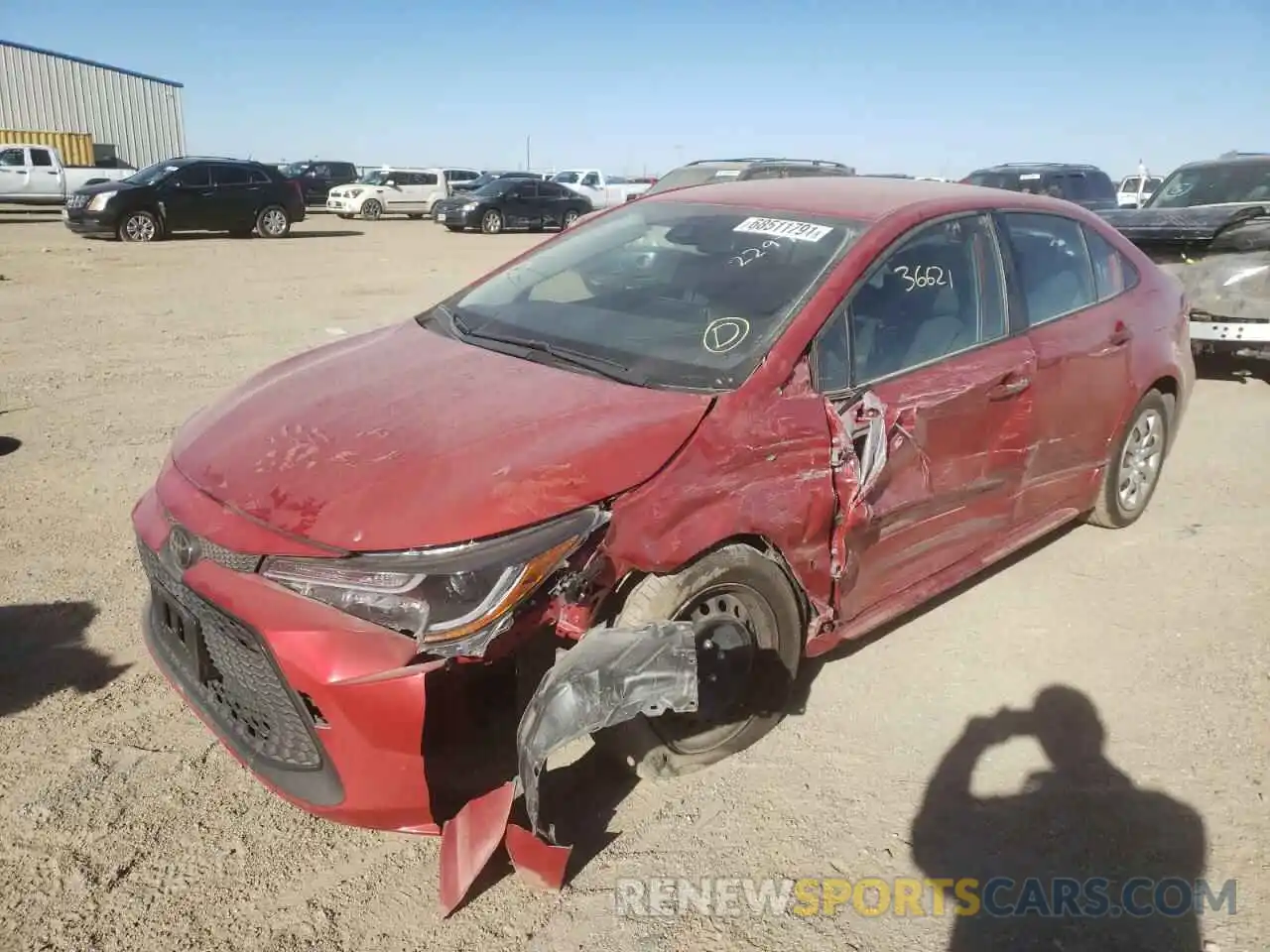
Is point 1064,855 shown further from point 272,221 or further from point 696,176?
point 272,221

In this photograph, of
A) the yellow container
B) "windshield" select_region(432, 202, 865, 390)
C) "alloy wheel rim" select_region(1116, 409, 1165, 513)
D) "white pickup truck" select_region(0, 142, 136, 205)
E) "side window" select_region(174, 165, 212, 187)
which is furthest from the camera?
the yellow container

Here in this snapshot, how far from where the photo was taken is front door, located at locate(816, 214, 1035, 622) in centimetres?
308

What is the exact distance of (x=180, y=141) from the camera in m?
40.5

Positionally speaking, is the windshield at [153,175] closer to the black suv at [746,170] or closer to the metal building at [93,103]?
the black suv at [746,170]

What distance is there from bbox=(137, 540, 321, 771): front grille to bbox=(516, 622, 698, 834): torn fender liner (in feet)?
1.71

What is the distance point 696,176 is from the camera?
47.1ft

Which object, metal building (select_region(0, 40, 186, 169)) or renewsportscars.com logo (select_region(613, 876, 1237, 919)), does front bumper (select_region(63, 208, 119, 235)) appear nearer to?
metal building (select_region(0, 40, 186, 169))

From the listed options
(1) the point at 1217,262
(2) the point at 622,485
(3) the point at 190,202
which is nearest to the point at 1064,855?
(2) the point at 622,485

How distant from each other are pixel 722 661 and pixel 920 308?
144 cm

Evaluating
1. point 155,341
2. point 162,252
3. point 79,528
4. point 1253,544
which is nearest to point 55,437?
point 79,528

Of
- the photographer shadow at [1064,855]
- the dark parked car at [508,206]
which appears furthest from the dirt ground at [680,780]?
the dark parked car at [508,206]

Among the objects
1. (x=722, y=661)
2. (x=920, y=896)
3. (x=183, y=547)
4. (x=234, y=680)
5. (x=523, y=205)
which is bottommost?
(x=920, y=896)

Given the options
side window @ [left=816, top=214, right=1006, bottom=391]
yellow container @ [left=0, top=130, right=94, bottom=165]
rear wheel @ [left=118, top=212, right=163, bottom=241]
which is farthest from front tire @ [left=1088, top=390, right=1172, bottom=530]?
yellow container @ [left=0, top=130, right=94, bottom=165]

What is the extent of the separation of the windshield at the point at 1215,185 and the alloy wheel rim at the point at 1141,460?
256 inches
